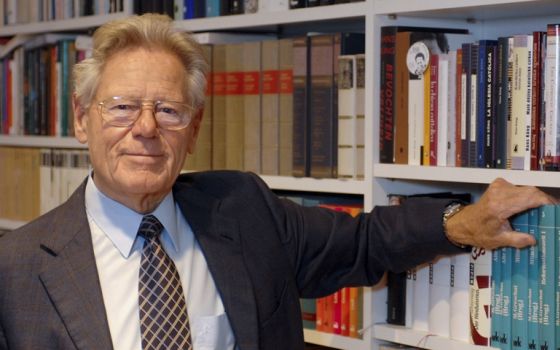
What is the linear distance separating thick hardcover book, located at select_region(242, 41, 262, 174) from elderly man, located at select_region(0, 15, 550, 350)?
0.33 meters

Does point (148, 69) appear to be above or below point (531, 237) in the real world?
above

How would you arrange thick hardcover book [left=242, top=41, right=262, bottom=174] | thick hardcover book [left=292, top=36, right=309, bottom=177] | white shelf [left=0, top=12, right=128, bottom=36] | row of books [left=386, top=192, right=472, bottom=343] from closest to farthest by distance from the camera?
row of books [left=386, top=192, right=472, bottom=343]
thick hardcover book [left=292, top=36, right=309, bottom=177]
thick hardcover book [left=242, top=41, right=262, bottom=174]
white shelf [left=0, top=12, right=128, bottom=36]

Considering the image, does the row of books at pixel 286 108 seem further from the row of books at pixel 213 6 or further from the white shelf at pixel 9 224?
the white shelf at pixel 9 224

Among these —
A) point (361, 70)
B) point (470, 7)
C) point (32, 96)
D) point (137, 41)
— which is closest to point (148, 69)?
point (137, 41)

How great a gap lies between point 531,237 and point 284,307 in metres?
0.52

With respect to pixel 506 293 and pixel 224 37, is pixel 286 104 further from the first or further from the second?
pixel 506 293

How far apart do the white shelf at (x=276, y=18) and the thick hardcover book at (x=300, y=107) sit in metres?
0.05

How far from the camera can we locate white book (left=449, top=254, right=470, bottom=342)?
1995 millimetres

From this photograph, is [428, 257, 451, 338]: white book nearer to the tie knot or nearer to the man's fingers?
the man's fingers

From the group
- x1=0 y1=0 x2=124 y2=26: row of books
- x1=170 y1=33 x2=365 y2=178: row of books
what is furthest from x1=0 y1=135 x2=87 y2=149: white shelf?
x1=170 y1=33 x2=365 y2=178: row of books

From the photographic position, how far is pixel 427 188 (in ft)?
7.24

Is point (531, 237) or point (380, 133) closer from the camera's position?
point (531, 237)

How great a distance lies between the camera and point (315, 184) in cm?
227

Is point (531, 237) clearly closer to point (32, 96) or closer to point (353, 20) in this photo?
point (353, 20)
